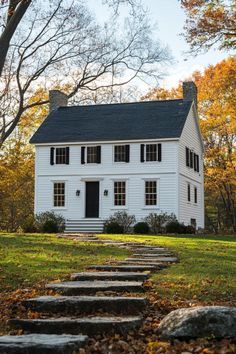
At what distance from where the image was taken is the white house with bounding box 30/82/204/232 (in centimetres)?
2784

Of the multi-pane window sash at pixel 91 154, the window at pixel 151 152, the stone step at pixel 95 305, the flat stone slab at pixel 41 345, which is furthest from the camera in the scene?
the multi-pane window sash at pixel 91 154

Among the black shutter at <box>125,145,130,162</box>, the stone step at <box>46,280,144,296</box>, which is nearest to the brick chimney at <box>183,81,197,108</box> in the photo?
the black shutter at <box>125,145,130,162</box>

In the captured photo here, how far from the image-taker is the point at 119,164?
28766 millimetres

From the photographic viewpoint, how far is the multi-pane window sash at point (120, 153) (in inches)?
1134

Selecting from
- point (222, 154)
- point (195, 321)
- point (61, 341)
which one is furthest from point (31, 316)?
point (222, 154)

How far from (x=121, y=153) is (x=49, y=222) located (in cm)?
565

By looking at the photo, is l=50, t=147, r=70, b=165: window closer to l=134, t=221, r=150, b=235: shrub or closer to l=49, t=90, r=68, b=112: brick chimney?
l=49, t=90, r=68, b=112: brick chimney

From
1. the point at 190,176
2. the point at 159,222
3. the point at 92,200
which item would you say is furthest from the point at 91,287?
the point at 190,176

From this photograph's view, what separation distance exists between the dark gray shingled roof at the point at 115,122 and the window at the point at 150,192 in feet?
8.22

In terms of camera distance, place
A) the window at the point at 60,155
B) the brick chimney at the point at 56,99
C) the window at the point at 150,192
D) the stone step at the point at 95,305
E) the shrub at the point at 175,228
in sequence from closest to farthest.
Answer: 1. the stone step at the point at 95,305
2. the shrub at the point at 175,228
3. the window at the point at 150,192
4. the window at the point at 60,155
5. the brick chimney at the point at 56,99

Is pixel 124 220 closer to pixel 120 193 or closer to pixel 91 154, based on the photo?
pixel 120 193

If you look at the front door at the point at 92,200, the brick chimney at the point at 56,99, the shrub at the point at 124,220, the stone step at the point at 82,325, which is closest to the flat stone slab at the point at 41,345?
the stone step at the point at 82,325

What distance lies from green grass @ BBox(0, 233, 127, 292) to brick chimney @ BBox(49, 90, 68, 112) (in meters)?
19.8

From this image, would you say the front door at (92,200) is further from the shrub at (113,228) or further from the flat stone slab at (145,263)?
the flat stone slab at (145,263)
